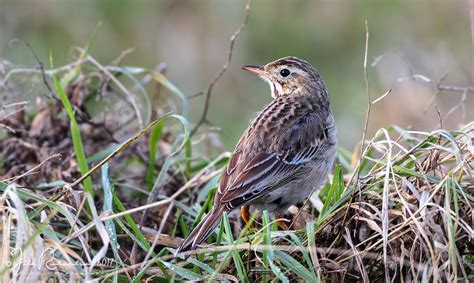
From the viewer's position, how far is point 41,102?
7.25 metres

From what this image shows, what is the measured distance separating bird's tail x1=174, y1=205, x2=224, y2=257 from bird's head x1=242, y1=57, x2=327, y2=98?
189cm

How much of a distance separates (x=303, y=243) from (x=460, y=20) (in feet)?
25.1

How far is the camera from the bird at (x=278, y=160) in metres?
5.80

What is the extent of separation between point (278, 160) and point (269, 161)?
63mm

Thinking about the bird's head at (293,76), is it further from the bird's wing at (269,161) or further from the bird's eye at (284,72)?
the bird's wing at (269,161)

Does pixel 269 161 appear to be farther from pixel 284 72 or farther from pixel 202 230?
pixel 284 72

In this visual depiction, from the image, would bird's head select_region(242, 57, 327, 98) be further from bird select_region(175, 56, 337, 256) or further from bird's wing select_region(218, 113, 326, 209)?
bird's wing select_region(218, 113, 326, 209)

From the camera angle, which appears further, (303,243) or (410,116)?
(410,116)

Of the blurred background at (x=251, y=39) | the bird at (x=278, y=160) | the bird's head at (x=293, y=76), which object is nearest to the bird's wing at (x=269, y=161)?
the bird at (x=278, y=160)

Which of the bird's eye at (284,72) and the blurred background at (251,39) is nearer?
the bird's eye at (284,72)

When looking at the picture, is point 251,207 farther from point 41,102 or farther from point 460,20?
point 460,20

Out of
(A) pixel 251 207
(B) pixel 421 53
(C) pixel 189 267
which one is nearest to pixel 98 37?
(B) pixel 421 53

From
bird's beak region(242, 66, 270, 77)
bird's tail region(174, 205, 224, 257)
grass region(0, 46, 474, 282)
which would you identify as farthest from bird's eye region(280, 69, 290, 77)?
bird's tail region(174, 205, 224, 257)

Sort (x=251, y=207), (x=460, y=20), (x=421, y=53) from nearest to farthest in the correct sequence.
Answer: (x=251, y=207) < (x=421, y=53) < (x=460, y=20)
